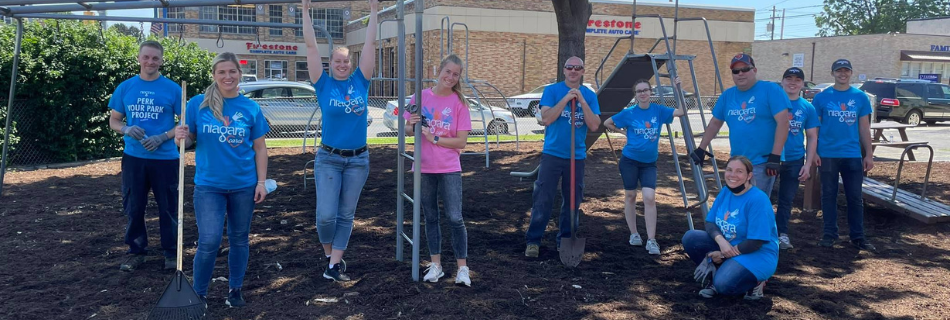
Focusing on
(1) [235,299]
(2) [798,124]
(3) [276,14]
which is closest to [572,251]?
(2) [798,124]

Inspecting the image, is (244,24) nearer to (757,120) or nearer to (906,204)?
(757,120)

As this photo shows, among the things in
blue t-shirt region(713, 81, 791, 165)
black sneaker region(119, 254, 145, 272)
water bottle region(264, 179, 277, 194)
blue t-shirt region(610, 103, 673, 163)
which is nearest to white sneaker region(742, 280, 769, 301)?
blue t-shirt region(713, 81, 791, 165)

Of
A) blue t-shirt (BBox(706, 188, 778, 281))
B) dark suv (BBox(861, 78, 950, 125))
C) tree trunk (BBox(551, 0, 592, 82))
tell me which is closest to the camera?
blue t-shirt (BBox(706, 188, 778, 281))

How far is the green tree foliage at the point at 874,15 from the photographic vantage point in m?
59.4

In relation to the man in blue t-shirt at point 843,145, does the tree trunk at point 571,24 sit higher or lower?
higher

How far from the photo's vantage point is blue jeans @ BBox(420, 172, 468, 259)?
4711 mm

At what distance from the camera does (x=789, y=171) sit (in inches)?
239

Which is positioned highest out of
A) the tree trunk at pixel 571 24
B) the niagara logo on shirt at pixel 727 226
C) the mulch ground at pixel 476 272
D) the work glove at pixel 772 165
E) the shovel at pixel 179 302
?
the tree trunk at pixel 571 24

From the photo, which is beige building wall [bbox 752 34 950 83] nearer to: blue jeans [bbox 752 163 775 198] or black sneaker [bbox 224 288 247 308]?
blue jeans [bbox 752 163 775 198]

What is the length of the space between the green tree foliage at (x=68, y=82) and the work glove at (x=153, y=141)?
6.36 m

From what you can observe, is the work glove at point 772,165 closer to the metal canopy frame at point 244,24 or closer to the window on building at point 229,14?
the metal canopy frame at point 244,24

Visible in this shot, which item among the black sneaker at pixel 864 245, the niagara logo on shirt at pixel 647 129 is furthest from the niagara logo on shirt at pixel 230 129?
the black sneaker at pixel 864 245

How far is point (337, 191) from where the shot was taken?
4723 mm

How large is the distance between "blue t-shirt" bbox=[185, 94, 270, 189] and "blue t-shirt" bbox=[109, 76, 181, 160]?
98cm
